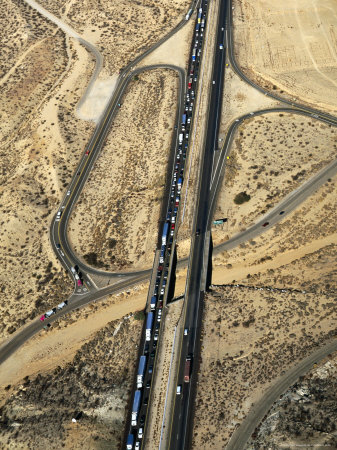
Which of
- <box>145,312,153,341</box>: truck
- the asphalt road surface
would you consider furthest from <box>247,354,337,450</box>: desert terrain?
<box>145,312,153,341</box>: truck

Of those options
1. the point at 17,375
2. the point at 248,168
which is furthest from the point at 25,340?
the point at 248,168

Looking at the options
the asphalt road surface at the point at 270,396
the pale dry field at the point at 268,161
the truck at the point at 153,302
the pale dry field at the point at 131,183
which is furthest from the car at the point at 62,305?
the asphalt road surface at the point at 270,396

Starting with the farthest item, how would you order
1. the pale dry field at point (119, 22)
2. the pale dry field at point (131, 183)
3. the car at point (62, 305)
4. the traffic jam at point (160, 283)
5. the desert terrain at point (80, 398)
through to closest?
the pale dry field at point (119, 22) → the pale dry field at point (131, 183) → the car at point (62, 305) → the desert terrain at point (80, 398) → the traffic jam at point (160, 283)

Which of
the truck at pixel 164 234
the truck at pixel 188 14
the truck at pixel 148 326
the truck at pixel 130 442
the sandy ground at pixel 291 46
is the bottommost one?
the truck at pixel 130 442

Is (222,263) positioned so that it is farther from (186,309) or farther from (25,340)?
(25,340)

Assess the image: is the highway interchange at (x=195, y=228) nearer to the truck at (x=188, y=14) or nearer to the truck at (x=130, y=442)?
the truck at (x=130, y=442)

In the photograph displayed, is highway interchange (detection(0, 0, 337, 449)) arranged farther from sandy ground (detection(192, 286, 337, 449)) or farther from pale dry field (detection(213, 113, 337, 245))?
sandy ground (detection(192, 286, 337, 449))
